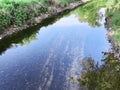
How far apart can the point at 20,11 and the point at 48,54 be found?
41.0 feet

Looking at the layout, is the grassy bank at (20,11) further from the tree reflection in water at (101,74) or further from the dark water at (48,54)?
the tree reflection in water at (101,74)

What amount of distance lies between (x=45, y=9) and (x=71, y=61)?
21650mm

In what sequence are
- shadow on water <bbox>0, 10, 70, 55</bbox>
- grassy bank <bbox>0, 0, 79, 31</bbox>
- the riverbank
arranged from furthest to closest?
grassy bank <bbox>0, 0, 79, 31</bbox> → the riverbank → shadow on water <bbox>0, 10, 70, 55</bbox>

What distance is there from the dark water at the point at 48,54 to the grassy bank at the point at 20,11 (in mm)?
1892

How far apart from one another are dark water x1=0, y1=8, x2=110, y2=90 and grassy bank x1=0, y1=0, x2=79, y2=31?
189cm

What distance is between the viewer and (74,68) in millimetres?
21281

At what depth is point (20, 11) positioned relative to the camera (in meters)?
35.5

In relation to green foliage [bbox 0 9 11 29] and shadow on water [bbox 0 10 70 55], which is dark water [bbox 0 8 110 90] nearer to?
shadow on water [bbox 0 10 70 55]

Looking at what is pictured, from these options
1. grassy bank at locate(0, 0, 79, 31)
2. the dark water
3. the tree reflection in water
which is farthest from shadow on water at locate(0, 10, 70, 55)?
the tree reflection in water

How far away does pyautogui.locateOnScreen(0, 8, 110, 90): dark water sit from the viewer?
19025 millimetres

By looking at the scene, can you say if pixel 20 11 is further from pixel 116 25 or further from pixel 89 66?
pixel 89 66

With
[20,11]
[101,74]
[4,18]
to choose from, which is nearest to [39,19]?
[20,11]

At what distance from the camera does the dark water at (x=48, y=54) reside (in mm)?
19025

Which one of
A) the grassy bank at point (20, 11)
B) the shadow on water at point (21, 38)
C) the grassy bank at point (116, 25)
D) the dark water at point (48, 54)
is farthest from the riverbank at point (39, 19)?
the grassy bank at point (116, 25)
